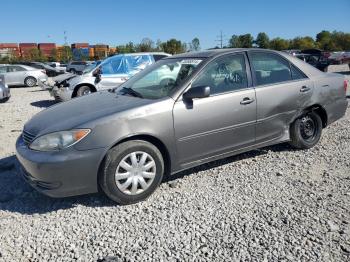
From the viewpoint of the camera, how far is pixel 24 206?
3863 mm

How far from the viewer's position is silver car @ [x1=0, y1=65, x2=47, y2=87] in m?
20.8

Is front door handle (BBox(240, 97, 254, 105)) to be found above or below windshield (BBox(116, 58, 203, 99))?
below

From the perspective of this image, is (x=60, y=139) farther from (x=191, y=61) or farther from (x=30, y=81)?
(x=30, y=81)

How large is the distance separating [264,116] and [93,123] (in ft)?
7.48

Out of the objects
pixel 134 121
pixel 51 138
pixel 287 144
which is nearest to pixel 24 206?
pixel 51 138

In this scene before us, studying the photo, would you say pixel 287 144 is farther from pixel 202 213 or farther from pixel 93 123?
pixel 93 123

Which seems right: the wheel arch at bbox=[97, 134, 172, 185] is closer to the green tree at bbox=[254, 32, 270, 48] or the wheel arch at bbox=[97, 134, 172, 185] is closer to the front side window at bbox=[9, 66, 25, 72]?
the front side window at bbox=[9, 66, 25, 72]

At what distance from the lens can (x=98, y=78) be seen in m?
11.4

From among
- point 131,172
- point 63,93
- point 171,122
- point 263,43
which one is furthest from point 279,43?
point 131,172

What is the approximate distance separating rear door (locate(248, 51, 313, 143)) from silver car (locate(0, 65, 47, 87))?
18.5 metres

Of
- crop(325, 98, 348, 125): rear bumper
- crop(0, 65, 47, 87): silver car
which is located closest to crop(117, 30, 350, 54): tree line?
crop(0, 65, 47, 87): silver car

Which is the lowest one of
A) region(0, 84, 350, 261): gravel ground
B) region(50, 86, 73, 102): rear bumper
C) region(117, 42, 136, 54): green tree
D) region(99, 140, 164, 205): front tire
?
region(0, 84, 350, 261): gravel ground

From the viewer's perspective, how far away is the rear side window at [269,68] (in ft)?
15.4

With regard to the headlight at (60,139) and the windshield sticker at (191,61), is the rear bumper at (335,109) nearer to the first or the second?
the windshield sticker at (191,61)
